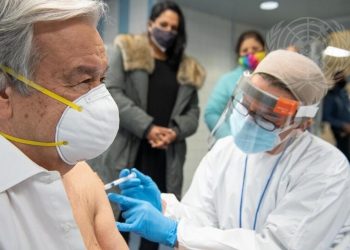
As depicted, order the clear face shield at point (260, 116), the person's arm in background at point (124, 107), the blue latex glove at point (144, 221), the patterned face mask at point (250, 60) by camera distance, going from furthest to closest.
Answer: the patterned face mask at point (250, 60) < the person's arm in background at point (124, 107) < the clear face shield at point (260, 116) < the blue latex glove at point (144, 221)

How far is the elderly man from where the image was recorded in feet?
2.61

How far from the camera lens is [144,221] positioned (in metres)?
1.27

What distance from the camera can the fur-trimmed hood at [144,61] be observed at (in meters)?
2.14

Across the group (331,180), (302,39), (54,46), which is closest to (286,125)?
(331,180)

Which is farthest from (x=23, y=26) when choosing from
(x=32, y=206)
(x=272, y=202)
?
(x=272, y=202)

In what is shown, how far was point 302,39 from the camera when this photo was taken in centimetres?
149

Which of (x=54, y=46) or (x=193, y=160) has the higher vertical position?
(x=54, y=46)

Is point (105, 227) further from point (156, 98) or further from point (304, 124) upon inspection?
point (156, 98)

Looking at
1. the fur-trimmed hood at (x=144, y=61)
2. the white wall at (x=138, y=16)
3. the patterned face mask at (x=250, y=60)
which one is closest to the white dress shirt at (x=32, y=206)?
the fur-trimmed hood at (x=144, y=61)

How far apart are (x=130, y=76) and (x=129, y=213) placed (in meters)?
1.03

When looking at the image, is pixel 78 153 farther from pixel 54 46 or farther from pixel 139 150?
pixel 139 150

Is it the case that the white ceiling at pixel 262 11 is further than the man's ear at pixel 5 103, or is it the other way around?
the white ceiling at pixel 262 11

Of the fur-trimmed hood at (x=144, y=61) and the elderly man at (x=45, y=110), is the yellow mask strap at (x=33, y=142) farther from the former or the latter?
the fur-trimmed hood at (x=144, y=61)

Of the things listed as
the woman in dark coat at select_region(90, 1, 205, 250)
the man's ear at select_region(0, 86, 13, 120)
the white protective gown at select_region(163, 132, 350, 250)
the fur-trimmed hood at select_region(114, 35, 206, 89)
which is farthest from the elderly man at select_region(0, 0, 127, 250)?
the fur-trimmed hood at select_region(114, 35, 206, 89)
